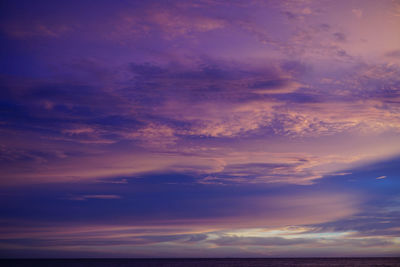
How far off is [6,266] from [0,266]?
83.5 inches

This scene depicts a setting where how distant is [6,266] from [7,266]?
45 cm

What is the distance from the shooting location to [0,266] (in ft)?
497

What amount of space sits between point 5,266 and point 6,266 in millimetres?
439

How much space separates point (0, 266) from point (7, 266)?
8.33 ft

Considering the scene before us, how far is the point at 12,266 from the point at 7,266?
265 cm

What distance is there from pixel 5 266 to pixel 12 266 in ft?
10.3

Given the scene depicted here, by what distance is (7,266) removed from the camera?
5969 inches

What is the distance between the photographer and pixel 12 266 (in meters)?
150

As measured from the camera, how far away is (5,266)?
151375 millimetres

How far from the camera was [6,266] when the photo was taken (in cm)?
15175
